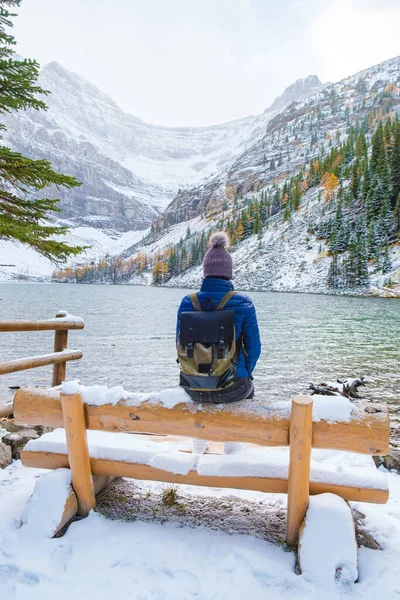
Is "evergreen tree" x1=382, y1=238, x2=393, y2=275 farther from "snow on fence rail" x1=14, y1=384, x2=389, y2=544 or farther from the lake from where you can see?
"snow on fence rail" x1=14, y1=384, x2=389, y2=544

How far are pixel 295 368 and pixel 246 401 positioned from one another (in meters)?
12.4

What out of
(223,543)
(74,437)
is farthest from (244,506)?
(74,437)

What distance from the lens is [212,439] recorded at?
3.52 metres

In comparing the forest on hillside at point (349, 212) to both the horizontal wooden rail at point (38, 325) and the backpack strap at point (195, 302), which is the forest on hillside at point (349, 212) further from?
the backpack strap at point (195, 302)

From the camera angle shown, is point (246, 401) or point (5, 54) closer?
point (246, 401)

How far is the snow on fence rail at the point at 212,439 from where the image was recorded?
3240 mm

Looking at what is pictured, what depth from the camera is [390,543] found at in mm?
3490

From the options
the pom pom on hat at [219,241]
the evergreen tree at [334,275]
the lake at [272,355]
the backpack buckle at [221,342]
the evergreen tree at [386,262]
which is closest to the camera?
the backpack buckle at [221,342]

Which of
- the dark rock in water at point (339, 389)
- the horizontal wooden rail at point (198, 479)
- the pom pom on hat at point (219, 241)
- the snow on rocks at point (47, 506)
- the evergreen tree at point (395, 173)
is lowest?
the dark rock in water at point (339, 389)

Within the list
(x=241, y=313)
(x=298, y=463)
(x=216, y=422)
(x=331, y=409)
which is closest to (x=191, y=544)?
(x=216, y=422)

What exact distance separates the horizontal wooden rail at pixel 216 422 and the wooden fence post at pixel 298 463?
0.34 ft

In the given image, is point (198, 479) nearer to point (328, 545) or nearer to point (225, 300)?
point (328, 545)

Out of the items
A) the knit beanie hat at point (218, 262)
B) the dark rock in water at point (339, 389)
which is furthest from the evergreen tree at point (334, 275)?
the knit beanie hat at point (218, 262)

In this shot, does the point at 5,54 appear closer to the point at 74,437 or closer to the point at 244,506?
the point at 74,437
